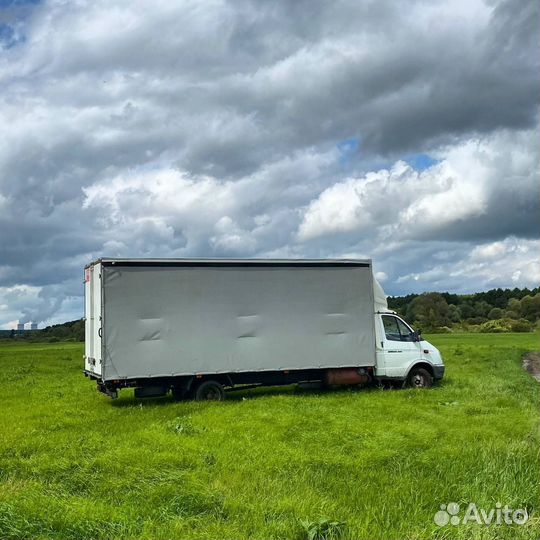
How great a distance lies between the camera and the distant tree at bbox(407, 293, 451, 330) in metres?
73.6

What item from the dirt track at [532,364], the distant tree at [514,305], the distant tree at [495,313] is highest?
the distant tree at [514,305]

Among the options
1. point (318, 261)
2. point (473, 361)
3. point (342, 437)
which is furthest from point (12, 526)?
point (473, 361)

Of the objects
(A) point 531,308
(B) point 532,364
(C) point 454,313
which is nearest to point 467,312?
(C) point 454,313

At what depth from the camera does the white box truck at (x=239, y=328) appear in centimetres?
1662

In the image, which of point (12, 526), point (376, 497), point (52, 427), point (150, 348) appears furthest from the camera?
point (150, 348)

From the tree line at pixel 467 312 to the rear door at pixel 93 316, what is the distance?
174ft

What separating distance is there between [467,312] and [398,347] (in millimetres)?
66428

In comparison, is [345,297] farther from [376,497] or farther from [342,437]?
[376,497]

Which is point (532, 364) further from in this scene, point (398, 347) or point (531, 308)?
point (531, 308)

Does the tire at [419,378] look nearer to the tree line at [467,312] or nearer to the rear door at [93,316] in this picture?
the rear door at [93,316]

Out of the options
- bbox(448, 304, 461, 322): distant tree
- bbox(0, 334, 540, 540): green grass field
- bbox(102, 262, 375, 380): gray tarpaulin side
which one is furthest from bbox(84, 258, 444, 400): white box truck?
bbox(448, 304, 461, 322): distant tree

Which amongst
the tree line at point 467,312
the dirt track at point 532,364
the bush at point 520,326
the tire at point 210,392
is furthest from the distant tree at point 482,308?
the tire at point 210,392

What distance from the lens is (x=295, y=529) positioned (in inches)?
278

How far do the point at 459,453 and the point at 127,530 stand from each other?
5965 mm
